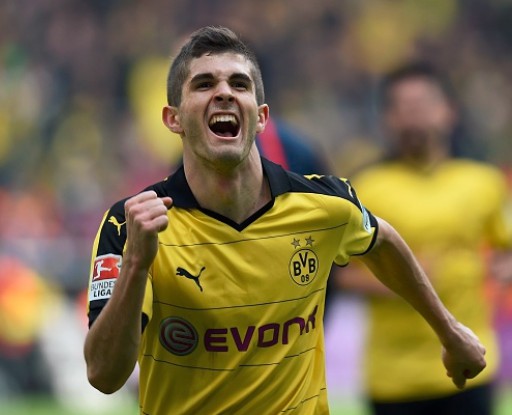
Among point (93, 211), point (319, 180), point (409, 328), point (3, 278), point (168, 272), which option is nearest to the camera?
point (168, 272)

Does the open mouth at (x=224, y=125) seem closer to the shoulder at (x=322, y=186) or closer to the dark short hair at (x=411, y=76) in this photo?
the shoulder at (x=322, y=186)

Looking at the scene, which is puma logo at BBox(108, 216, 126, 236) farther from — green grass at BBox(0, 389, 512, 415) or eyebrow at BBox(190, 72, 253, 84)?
green grass at BBox(0, 389, 512, 415)

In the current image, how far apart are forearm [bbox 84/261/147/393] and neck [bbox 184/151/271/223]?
594mm

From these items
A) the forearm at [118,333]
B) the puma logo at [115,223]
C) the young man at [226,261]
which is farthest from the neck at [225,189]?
the forearm at [118,333]

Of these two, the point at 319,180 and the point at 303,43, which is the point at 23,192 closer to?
the point at 303,43


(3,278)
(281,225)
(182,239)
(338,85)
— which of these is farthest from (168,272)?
(338,85)

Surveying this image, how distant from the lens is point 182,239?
3.88 metres

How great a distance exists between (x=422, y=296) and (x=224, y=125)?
1.00 meters

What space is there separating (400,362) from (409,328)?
0.62ft

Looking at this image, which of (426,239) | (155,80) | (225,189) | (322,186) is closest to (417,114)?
(426,239)

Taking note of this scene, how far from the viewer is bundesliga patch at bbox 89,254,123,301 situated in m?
3.65

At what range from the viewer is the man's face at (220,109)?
3828 millimetres

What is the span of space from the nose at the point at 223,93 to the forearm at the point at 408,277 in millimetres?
809

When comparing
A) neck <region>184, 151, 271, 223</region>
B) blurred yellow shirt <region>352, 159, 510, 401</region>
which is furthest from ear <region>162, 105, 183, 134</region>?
blurred yellow shirt <region>352, 159, 510, 401</region>
